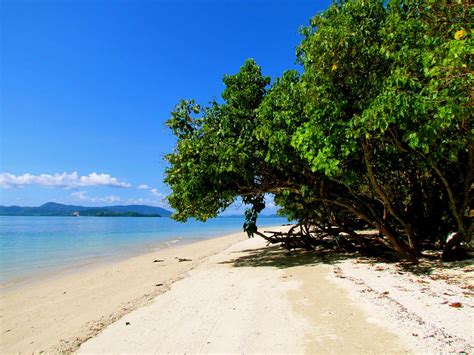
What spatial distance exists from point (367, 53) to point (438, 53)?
2.13m

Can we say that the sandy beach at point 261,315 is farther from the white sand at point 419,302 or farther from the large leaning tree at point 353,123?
the large leaning tree at point 353,123

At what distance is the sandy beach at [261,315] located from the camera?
14.0 feet

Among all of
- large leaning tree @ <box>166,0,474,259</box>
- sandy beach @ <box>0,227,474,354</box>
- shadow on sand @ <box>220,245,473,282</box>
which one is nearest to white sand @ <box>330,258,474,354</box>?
sandy beach @ <box>0,227,474,354</box>

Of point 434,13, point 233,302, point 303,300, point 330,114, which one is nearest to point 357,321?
point 303,300

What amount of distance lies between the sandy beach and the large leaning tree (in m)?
2.47

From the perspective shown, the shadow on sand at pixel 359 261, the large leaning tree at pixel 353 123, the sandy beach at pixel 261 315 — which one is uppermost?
the large leaning tree at pixel 353 123

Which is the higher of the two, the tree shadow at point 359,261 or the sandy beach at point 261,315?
the tree shadow at point 359,261

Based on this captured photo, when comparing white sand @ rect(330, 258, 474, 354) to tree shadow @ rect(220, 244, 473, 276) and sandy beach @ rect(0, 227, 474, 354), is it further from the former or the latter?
tree shadow @ rect(220, 244, 473, 276)

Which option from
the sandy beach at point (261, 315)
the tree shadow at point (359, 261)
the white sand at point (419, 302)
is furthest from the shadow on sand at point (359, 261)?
the sandy beach at point (261, 315)

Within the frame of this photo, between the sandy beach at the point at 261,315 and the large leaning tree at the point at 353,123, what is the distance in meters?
2.47

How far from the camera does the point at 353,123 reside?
6980mm

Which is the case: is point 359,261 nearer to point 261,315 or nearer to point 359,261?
point 359,261

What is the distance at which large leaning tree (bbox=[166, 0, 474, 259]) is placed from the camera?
20.0 ft

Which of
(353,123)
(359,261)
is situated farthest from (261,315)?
(359,261)
